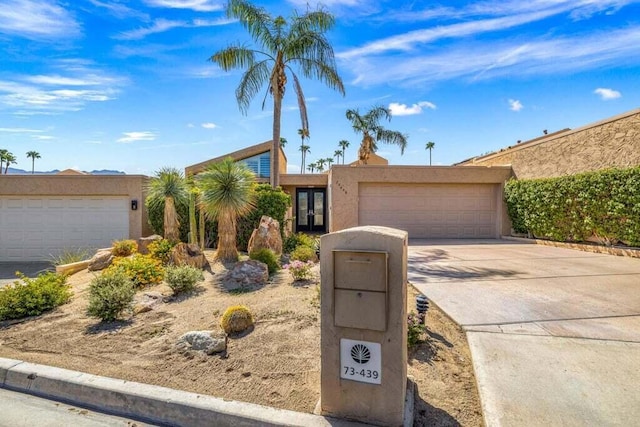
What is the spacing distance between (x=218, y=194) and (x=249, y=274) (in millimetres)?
2641

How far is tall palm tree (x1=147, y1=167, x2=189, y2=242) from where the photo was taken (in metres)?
8.64

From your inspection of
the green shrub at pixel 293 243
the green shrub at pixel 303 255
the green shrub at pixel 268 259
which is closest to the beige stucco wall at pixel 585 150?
the green shrub at pixel 293 243

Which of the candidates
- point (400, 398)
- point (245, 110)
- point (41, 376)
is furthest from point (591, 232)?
point (41, 376)

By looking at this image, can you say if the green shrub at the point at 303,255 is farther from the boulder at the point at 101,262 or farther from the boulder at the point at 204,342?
the boulder at the point at 101,262

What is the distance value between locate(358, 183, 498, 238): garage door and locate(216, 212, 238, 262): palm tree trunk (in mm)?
7112

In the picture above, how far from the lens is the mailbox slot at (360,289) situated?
2.18 m

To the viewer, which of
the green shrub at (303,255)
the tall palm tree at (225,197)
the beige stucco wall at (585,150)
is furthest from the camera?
the beige stucco wall at (585,150)

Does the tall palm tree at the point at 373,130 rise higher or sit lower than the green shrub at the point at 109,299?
higher

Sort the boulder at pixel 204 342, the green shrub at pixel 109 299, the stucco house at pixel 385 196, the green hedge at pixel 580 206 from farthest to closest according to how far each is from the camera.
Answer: the stucco house at pixel 385 196 < the green hedge at pixel 580 206 < the green shrub at pixel 109 299 < the boulder at pixel 204 342

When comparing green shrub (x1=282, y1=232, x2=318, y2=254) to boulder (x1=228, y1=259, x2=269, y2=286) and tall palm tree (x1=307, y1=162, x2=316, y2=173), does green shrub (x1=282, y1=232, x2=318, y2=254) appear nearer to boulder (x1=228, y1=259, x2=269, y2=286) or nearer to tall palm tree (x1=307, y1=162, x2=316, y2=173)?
boulder (x1=228, y1=259, x2=269, y2=286)

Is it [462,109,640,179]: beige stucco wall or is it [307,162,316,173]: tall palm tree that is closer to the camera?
[462,109,640,179]: beige stucco wall

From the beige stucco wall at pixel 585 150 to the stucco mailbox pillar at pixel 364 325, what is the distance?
441 inches

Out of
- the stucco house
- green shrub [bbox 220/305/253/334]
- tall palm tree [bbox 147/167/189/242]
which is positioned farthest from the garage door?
green shrub [bbox 220/305/253/334]

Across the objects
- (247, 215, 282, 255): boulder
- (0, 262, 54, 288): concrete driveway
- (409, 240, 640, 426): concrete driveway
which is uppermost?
(247, 215, 282, 255): boulder
